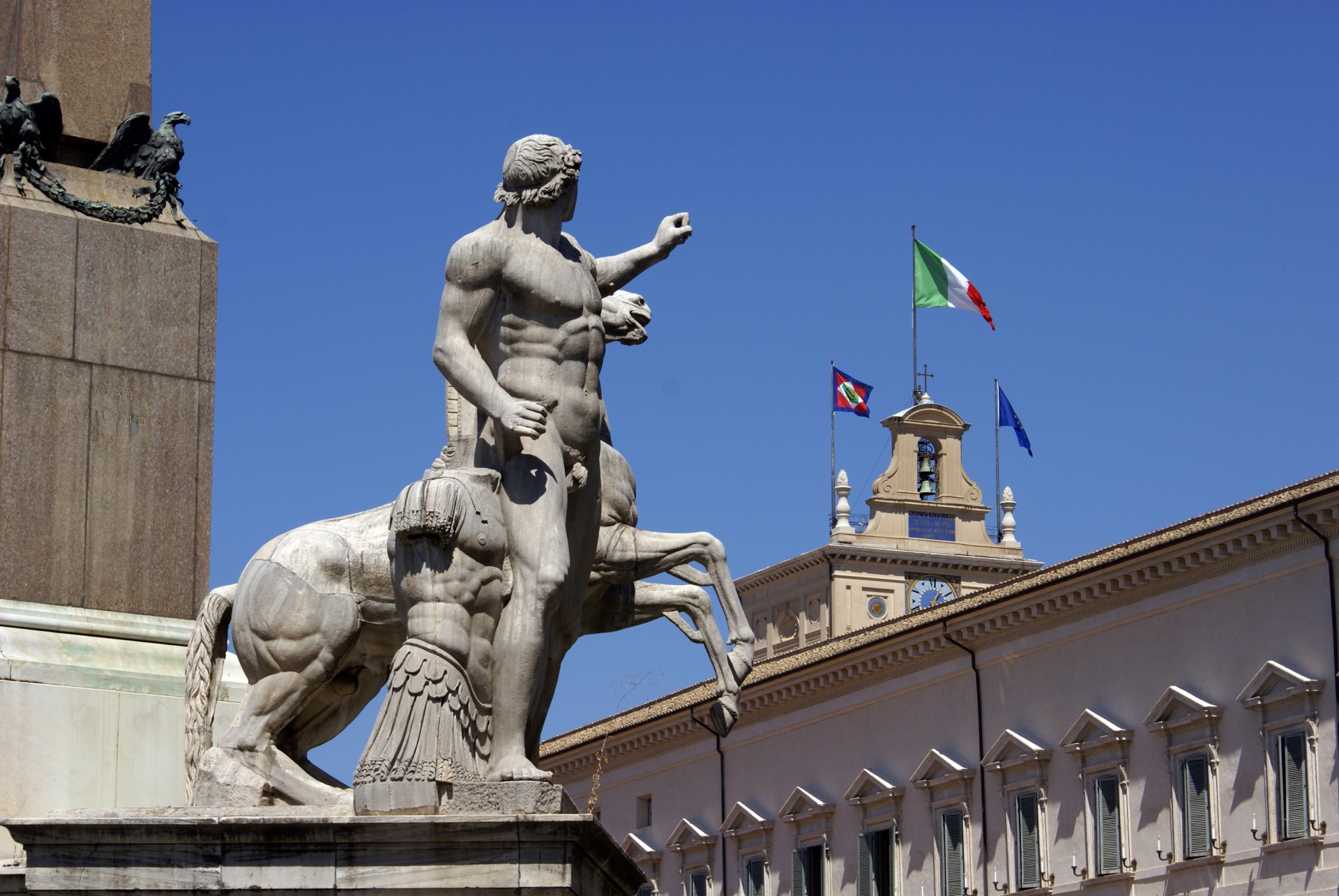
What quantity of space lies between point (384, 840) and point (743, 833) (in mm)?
43564

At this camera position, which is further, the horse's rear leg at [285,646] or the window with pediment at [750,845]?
the window with pediment at [750,845]

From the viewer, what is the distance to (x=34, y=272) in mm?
15203

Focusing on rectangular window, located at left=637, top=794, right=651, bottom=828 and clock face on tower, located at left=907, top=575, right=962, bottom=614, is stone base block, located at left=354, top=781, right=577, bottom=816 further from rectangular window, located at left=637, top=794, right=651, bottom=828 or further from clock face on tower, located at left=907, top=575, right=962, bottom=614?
clock face on tower, located at left=907, top=575, right=962, bottom=614

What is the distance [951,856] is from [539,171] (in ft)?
122

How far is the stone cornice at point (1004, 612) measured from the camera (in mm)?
40844

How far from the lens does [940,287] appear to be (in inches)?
3027

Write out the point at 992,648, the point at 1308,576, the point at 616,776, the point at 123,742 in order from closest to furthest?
the point at 123,742, the point at 1308,576, the point at 992,648, the point at 616,776

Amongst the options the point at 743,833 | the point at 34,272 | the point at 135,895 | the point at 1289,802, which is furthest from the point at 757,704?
the point at 135,895

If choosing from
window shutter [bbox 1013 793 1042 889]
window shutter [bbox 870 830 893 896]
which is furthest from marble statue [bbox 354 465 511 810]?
window shutter [bbox 870 830 893 896]

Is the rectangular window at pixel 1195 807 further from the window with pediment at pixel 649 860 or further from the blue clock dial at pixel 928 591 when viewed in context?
the blue clock dial at pixel 928 591

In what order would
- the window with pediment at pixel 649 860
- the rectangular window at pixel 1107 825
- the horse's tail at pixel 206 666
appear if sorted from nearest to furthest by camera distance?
the horse's tail at pixel 206 666
the rectangular window at pixel 1107 825
the window with pediment at pixel 649 860

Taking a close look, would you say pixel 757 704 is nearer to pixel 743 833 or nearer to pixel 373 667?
pixel 743 833

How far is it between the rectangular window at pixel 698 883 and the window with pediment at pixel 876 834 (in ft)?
18.8

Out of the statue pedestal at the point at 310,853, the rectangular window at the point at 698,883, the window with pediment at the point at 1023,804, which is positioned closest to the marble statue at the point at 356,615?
the statue pedestal at the point at 310,853
